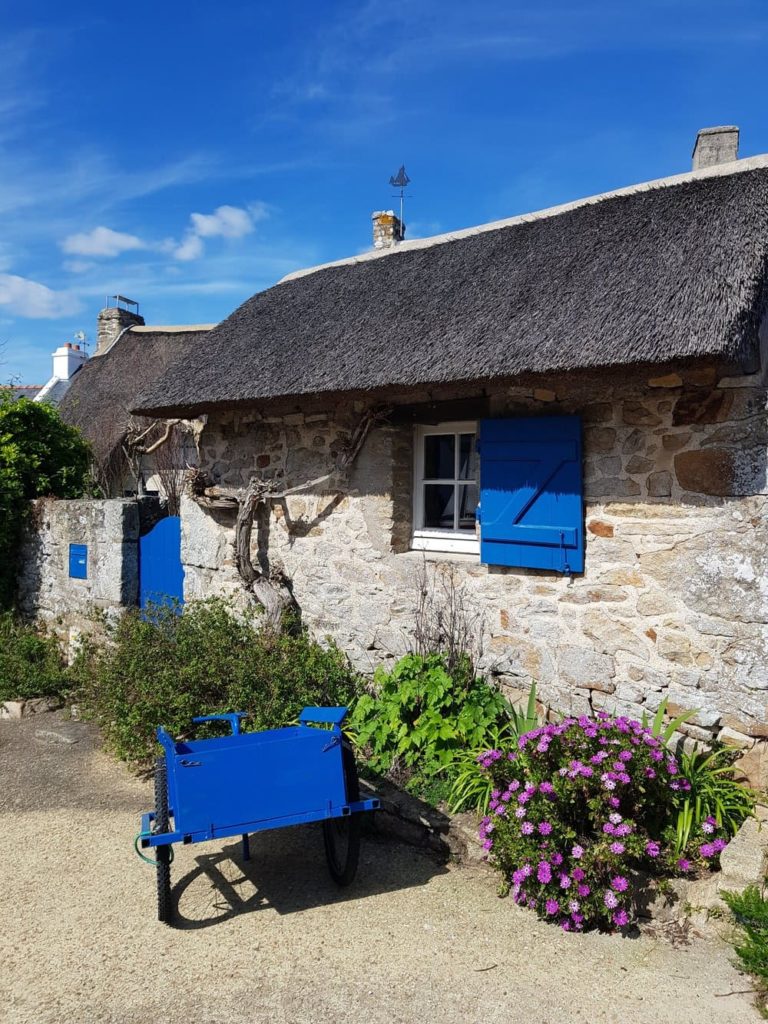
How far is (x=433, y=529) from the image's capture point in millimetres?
5395

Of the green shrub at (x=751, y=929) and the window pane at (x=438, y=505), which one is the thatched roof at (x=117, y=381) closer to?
the window pane at (x=438, y=505)

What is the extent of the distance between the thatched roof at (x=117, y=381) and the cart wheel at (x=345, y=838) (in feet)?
29.1

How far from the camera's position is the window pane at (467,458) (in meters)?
5.15

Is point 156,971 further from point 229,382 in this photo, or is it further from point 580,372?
point 229,382

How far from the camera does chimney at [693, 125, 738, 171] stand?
207 inches

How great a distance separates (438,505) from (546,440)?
117cm

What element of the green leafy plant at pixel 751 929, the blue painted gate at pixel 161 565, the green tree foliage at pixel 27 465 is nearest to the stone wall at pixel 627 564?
the green leafy plant at pixel 751 929

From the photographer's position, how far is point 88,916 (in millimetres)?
3301

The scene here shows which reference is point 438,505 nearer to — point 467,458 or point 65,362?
point 467,458

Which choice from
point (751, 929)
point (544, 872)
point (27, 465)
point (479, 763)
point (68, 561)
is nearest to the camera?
point (751, 929)

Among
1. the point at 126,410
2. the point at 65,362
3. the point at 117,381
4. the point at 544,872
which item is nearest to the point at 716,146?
the point at 544,872

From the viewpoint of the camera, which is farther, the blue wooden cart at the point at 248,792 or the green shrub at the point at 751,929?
the blue wooden cart at the point at 248,792

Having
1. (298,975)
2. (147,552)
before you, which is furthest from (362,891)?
(147,552)

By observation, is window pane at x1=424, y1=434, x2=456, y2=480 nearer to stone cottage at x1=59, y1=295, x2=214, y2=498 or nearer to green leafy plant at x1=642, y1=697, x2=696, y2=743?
green leafy plant at x1=642, y1=697, x2=696, y2=743
